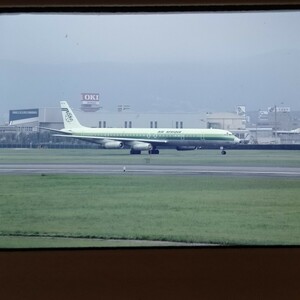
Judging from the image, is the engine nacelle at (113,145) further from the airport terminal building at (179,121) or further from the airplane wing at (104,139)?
the airport terminal building at (179,121)

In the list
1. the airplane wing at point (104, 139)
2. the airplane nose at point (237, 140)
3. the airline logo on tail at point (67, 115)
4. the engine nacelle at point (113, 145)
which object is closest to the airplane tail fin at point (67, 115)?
the airline logo on tail at point (67, 115)

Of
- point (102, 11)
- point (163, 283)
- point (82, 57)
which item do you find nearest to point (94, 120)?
point (82, 57)

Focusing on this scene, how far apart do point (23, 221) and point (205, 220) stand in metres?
1.15

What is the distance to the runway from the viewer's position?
15.3 feet

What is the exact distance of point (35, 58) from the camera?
4.53 metres

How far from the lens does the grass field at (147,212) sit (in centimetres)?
440

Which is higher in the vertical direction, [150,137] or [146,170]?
[150,137]

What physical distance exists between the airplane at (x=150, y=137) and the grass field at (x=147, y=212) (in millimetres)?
264

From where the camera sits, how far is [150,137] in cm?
471

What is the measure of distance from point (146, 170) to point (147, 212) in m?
0.37

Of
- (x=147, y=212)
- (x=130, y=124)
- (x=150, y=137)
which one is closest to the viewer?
(x=147, y=212)

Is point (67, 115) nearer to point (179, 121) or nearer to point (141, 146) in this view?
point (141, 146)

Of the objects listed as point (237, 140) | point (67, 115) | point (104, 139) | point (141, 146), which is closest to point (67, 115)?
point (67, 115)

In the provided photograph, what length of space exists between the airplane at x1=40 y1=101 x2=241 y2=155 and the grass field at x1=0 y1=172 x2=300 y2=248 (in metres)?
0.26
